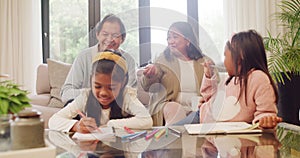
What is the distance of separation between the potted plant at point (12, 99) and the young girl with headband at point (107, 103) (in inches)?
17.9

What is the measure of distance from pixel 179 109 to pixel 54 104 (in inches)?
68.5

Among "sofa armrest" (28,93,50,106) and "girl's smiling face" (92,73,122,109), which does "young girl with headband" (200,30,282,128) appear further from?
"sofa armrest" (28,93,50,106)

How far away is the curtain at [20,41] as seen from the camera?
326 cm

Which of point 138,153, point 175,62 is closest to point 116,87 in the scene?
point 175,62

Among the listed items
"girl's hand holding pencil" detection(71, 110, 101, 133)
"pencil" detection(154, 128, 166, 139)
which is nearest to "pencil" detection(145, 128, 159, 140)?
"pencil" detection(154, 128, 166, 139)

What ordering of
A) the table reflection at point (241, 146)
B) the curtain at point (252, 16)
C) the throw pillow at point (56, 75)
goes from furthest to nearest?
the curtain at point (252, 16) → the throw pillow at point (56, 75) → the table reflection at point (241, 146)

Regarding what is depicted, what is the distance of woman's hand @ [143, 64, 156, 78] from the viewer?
107 cm

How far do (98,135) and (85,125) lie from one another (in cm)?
7

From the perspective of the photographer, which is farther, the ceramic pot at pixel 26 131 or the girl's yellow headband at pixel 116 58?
the girl's yellow headband at pixel 116 58

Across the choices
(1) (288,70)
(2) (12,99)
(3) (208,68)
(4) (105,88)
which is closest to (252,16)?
(1) (288,70)

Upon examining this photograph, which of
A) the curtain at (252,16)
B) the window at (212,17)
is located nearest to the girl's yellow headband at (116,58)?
the curtain at (252,16)

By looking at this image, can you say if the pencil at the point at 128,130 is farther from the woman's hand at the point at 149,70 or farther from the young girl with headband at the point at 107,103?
the woman's hand at the point at 149,70

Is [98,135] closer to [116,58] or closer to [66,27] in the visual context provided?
[116,58]

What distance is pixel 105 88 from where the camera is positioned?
104cm
